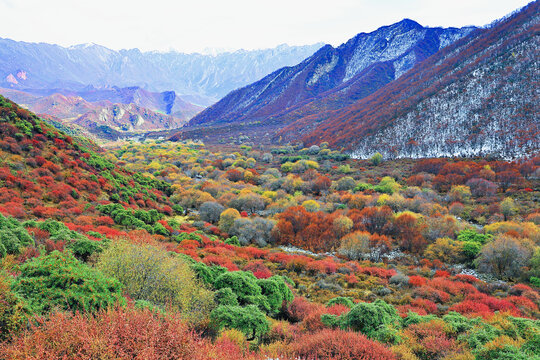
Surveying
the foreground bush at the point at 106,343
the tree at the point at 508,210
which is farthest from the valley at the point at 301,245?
the tree at the point at 508,210

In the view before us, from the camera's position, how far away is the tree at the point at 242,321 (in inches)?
354

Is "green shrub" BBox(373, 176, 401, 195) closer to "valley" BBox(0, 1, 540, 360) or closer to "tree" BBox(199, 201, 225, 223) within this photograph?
"valley" BBox(0, 1, 540, 360)

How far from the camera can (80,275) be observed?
23.0 ft

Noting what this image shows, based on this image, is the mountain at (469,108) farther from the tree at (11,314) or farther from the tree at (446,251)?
the tree at (11,314)

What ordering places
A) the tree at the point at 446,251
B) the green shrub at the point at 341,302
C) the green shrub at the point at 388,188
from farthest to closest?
→ the green shrub at the point at 388,188 < the tree at the point at 446,251 < the green shrub at the point at 341,302

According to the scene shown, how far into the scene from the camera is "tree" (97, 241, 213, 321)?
956 centimetres

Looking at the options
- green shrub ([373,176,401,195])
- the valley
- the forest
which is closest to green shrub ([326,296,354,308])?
the forest

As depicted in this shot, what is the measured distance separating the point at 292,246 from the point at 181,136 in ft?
457

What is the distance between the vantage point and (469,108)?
7344 centimetres

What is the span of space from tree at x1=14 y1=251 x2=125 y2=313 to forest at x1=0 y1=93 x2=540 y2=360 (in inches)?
1.7

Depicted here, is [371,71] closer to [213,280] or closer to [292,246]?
[292,246]

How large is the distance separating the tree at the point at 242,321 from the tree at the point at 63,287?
3.27 m

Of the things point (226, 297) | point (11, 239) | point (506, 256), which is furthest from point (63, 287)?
point (506, 256)

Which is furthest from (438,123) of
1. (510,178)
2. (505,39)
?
(505,39)
